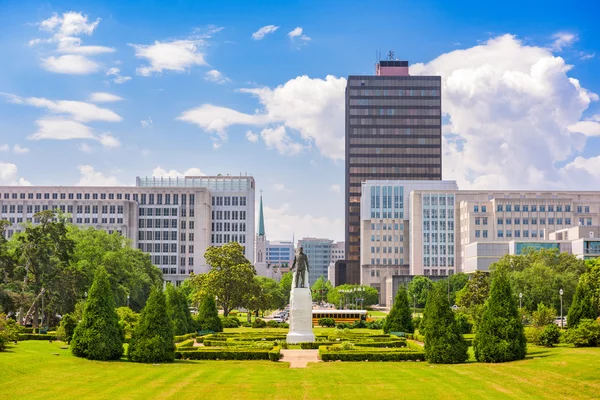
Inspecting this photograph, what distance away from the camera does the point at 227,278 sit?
10431 centimetres

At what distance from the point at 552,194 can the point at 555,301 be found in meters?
85.2

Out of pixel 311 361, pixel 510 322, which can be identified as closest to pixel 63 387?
pixel 311 361

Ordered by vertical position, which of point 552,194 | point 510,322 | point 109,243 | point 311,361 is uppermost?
point 552,194

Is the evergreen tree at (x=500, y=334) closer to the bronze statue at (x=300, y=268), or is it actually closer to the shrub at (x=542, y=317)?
the shrub at (x=542, y=317)

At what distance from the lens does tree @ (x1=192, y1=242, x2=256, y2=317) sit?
103812mm

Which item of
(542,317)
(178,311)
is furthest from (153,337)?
(542,317)

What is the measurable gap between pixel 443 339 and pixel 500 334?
3746 mm

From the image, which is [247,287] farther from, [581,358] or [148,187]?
[148,187]

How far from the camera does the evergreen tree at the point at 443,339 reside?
159 feet

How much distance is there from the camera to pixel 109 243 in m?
111

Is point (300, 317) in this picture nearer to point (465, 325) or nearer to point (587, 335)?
point (465, 325)

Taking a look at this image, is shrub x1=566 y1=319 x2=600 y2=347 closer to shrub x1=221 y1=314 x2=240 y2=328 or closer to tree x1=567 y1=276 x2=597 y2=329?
tree x1=567 y1=276 x2=597 y2=329

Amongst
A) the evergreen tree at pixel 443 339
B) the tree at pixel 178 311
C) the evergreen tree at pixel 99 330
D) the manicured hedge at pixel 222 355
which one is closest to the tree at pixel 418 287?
the tree at pixel 178 311

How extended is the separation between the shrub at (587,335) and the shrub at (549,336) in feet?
7.87
